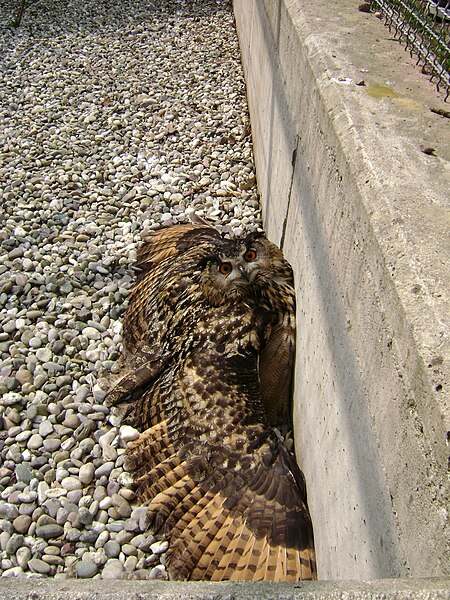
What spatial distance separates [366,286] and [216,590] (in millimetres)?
930

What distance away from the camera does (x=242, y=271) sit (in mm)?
2746

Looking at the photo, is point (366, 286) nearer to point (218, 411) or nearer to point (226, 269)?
point (218, 411)

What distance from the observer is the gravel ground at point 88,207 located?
98.9 inches

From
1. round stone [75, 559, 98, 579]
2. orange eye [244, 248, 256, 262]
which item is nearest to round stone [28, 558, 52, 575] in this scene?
round stone [75, 559, 98, 579]

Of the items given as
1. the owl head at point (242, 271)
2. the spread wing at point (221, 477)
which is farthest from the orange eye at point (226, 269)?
the spread wing at point (221, 477)

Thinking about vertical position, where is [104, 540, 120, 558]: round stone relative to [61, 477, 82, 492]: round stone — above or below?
below

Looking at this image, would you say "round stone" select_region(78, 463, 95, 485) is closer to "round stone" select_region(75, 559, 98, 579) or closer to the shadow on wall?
"round stone" select_region(75, 559, 98, 579)

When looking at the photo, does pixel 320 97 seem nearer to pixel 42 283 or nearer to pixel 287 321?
pixel 287 321

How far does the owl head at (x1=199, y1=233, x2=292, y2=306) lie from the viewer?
2.75 meters

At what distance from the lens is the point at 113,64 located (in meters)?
6.57

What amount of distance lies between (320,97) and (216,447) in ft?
4.62

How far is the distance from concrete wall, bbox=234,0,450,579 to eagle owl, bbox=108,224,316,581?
0.48 feet

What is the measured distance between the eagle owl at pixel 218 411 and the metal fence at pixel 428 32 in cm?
106

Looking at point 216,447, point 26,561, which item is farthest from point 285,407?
point 26,561
